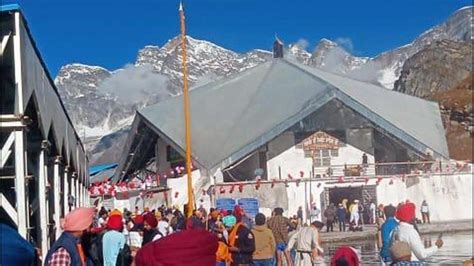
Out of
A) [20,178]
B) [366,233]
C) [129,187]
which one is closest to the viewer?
[20,178]

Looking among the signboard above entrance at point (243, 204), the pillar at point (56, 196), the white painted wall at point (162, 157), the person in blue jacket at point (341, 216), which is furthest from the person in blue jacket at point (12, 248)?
the white painted wall at point (162, 157)

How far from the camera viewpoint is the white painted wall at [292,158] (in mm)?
33719

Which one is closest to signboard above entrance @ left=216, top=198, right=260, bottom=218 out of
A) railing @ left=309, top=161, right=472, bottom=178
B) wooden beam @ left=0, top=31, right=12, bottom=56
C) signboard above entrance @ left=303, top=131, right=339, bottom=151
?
railing @ left=309, top=161, right=472, bottom=178

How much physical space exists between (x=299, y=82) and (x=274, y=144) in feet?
15.1

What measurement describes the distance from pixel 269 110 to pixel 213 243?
33429 millimetres

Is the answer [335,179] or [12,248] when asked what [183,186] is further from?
[12,248]

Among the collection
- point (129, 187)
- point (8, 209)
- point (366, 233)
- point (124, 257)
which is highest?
point (129, 187)

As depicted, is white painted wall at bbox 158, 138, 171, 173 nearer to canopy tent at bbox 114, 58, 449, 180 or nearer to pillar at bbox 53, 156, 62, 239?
canopy tent at bbox 114, 58, 449, 180

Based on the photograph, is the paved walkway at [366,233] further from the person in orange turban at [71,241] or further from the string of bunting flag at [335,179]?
the person in orange turban at [71,241]

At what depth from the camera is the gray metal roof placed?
33188 millimetres

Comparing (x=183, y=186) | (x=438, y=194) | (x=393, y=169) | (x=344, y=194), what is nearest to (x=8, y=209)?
(x=183, y=186)

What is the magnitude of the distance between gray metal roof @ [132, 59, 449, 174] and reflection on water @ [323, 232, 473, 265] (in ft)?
30.9

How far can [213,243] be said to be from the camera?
8.71 ft

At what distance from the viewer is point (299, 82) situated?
124ft
